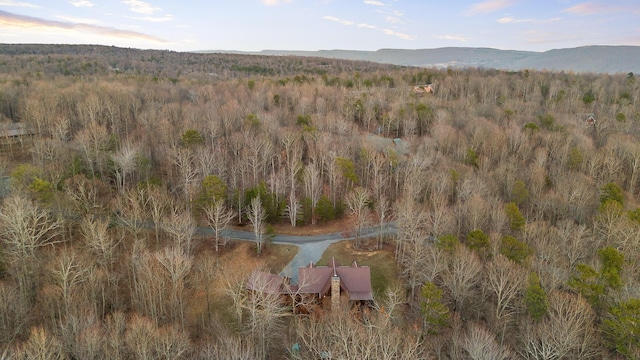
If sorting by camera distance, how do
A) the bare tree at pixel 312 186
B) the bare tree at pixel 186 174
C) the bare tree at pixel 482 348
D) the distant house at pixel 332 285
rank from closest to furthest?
the bare tree at pixel 482 348, the distant house at pixel 332 285, the bare tree at pixel 186 174, the bare tree at pixel 312 186

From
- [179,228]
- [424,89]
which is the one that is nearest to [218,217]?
[179,228]

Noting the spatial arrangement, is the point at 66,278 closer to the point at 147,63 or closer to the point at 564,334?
the point at 564,334

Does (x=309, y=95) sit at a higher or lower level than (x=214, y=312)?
higher

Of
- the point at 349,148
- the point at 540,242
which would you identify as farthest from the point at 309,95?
the point at 540,242

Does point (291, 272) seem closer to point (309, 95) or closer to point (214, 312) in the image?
point (214, 312)

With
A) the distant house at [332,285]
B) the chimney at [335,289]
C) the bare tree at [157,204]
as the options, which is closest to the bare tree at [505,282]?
the distant house at [332,285]

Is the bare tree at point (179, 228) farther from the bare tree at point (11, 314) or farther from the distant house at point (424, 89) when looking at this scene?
the distant house at point (424, 89)

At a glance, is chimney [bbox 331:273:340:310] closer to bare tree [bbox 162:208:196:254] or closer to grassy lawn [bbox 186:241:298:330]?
grassy lawn [bbox 186:241:298:330]
